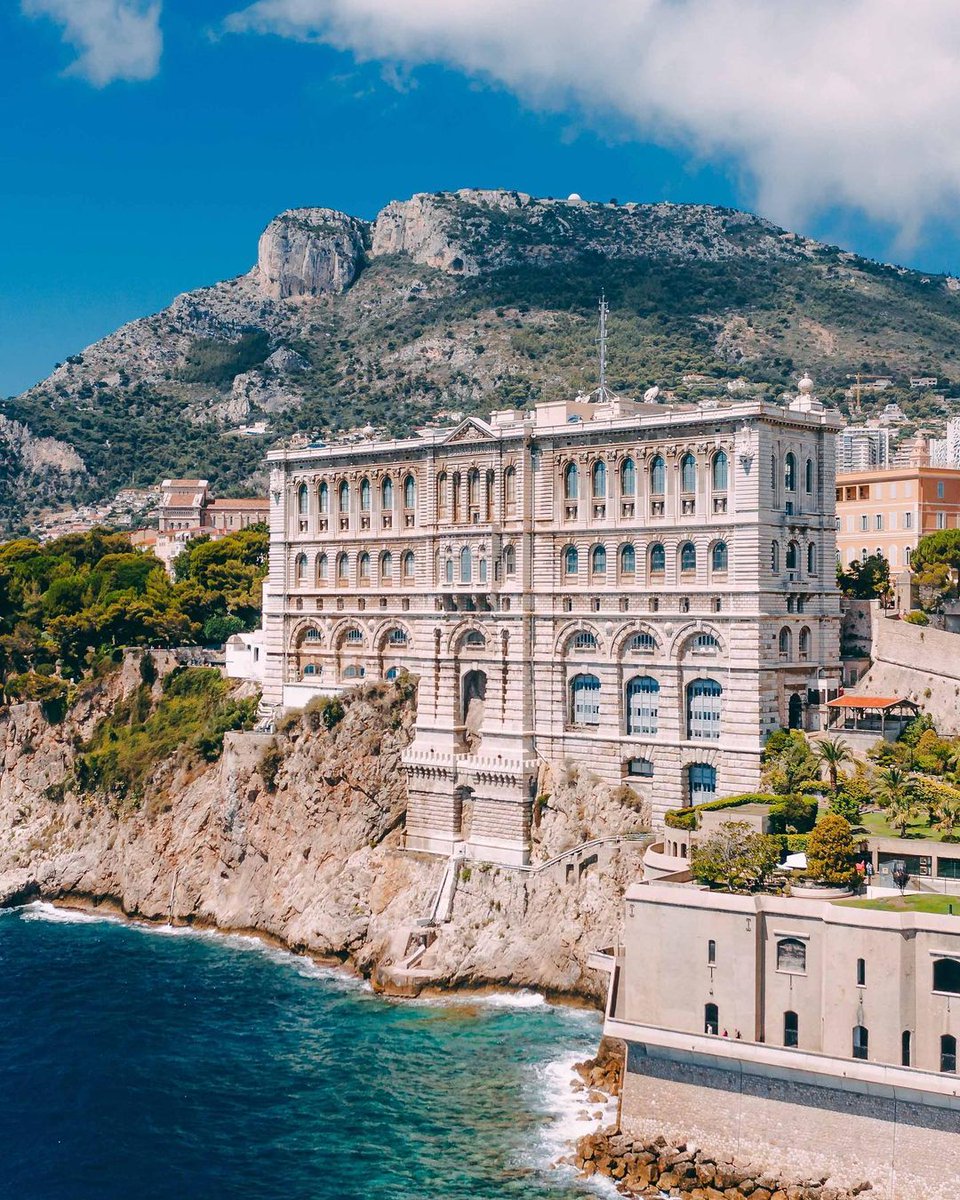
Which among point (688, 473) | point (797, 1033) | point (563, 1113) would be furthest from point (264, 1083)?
point (688, 473)

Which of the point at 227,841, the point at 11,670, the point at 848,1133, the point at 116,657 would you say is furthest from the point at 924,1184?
the point at 11,670

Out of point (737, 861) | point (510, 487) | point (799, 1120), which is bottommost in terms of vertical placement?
point (799, 1120)

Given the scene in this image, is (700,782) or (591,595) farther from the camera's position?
(591,595)

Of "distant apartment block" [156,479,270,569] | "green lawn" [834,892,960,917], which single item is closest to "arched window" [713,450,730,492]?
"green lawn" [834,892,960,917]

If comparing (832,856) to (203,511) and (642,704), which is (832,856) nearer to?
(642,704)

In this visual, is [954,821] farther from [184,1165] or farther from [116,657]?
[116,657]

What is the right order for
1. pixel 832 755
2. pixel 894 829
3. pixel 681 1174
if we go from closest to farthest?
pixel 681 1174, pixel 894 829, pixel 832 755

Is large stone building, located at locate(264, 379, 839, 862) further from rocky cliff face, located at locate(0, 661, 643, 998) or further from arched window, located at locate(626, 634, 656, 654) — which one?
rocky cliff face, located at locate(0, 661, 643, 998)

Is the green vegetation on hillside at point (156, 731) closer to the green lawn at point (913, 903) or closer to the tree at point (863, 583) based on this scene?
the tree at point (863, 583)

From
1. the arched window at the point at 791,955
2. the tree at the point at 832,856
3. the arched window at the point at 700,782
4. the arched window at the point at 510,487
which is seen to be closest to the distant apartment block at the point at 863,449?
the arched window at the point at 510,487
